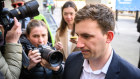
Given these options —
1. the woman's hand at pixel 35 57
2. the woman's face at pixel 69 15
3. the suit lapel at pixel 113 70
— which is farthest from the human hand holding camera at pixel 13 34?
the woman's face at pixel 69 15

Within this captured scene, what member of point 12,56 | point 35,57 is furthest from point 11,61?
point 35,57

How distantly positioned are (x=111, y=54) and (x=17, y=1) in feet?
6.06

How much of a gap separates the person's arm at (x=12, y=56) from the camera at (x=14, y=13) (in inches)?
4.1

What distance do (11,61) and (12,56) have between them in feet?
0.17

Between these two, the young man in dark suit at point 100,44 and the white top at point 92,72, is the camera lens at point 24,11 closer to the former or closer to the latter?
the young man in dark suit at point 100,44

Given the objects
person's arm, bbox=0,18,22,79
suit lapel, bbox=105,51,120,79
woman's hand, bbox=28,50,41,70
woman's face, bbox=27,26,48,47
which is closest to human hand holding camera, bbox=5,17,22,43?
person's arm, bbox=0,18,22,79

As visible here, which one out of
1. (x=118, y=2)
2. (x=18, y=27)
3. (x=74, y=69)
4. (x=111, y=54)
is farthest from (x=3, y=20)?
(x=118, y=2)

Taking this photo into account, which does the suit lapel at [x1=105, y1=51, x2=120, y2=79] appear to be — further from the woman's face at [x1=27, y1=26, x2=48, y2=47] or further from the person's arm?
the woman's face at [x1=27, y1=26, x2=48, y2=47]

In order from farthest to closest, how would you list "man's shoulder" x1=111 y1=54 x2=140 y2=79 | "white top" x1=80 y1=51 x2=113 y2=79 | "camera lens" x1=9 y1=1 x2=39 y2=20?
"camera lens" x1=9 y1=1 x2=39 y2=20, "white top" x1=80 y1=51 x2=113 y2=79, "man's shoulder" x1=111 y1=54 x2=140 y2=79

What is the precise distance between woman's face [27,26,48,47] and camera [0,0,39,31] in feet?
0.71

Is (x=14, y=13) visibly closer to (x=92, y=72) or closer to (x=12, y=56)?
(x=12, y=56)

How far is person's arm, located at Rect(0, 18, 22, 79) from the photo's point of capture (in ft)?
5.08

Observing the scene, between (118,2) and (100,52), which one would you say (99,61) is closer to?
(100,52)

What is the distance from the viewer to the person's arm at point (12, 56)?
1550mm
